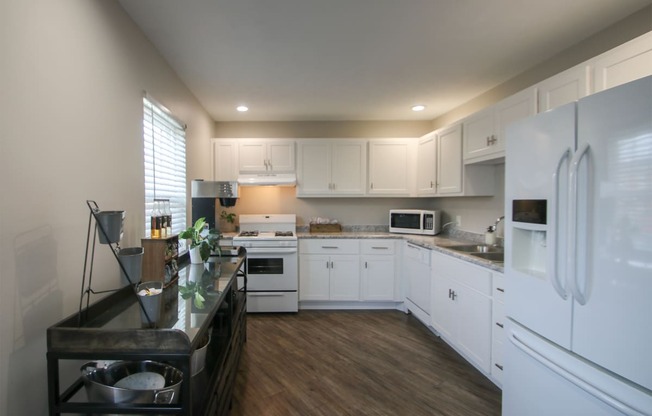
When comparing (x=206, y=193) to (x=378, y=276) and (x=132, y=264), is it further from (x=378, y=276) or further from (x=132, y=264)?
(x=378, y=276)

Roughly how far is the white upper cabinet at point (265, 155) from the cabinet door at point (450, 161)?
6.09 feet

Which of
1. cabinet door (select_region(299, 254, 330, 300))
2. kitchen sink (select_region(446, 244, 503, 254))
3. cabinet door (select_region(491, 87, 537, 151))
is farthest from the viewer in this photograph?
cabinet door (select_region(299, 254, 330, 300))

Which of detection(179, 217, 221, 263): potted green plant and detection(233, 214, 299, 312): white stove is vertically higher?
detection(179, 217, 221, 263): potted green plant

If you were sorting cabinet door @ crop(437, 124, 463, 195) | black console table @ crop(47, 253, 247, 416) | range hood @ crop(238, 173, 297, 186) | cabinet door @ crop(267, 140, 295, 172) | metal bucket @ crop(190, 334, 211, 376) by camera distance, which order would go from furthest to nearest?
cabinet door @ crop(267, 140, 295, 172)
range hood @ crop(238, 173, 297, 186)
cabinet door @ crop(437, 124, 463, 195)
metal bucket @ crop(190, 334, 211, 376)
black console table @ crop(47, 253, 247, 416)

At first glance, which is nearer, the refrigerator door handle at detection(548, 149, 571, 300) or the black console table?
the black console table

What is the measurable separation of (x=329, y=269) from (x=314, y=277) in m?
0.21

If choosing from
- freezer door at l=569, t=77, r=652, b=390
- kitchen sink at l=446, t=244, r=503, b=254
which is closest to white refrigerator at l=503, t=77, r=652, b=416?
freezer door at l=569, t=77, r=652, b=390

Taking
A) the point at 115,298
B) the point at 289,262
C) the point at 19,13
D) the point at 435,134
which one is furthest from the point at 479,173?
the point at 19,13

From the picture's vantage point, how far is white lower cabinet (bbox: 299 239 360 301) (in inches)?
137

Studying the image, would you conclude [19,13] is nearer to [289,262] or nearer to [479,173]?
[289,262]

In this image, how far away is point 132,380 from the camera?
1160mm

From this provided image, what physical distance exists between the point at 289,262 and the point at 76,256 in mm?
2240

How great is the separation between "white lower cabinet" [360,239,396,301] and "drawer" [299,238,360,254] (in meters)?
0.11

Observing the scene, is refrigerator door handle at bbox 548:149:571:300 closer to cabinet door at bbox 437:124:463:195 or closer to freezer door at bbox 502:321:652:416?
freezer door at bbox 502:321:652:416
